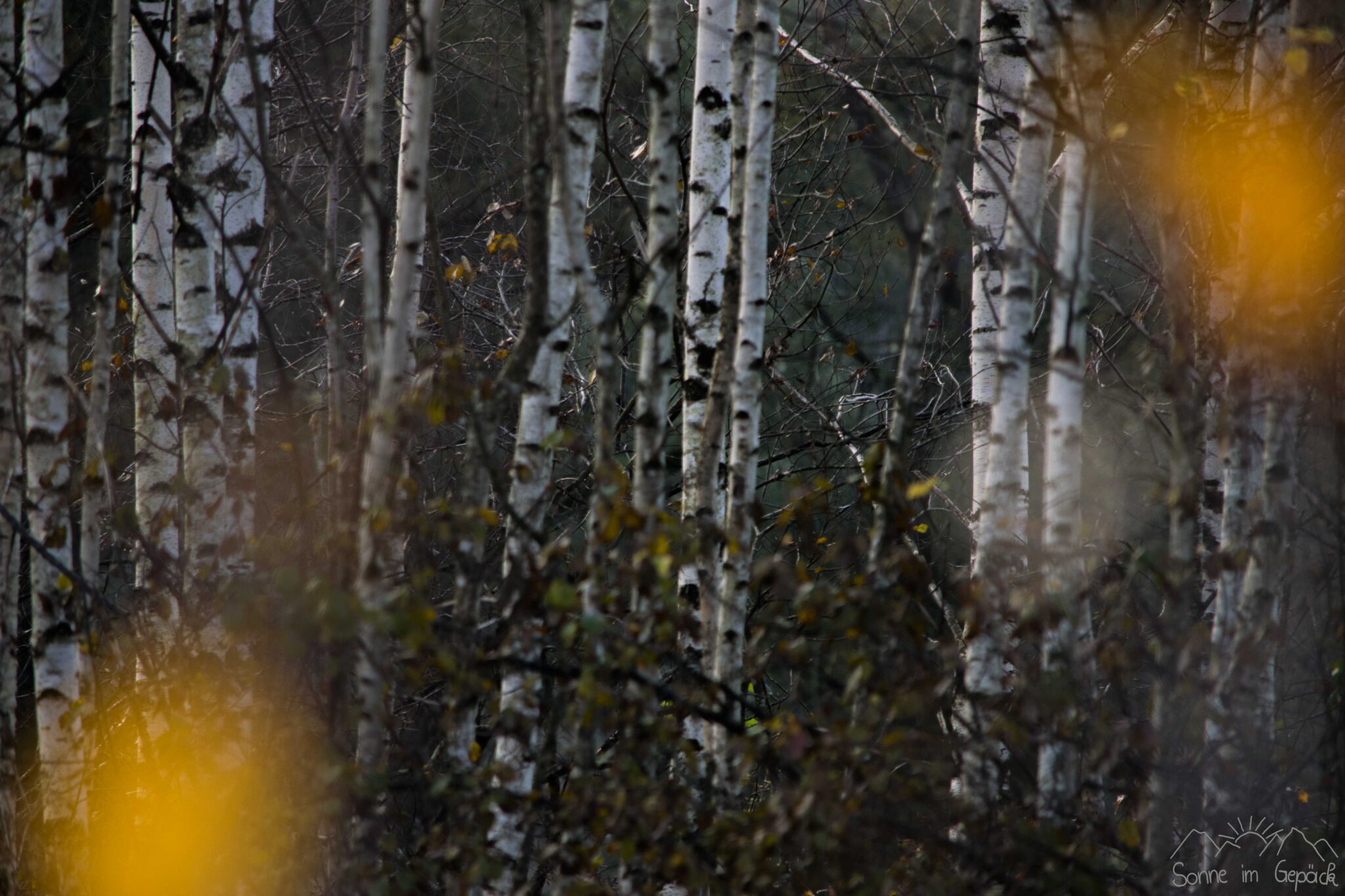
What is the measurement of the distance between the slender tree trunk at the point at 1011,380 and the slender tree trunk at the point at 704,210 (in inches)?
54.4

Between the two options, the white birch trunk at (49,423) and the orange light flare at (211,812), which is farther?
the white birch trunk at (49,423)

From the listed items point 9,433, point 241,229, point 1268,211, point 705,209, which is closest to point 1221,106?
point 1268,211

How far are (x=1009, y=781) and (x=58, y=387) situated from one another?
395 cm

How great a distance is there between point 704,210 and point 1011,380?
1727 mm

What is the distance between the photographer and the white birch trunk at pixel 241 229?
4.54m

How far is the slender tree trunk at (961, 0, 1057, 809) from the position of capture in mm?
3303

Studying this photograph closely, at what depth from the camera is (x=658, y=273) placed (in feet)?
11.2

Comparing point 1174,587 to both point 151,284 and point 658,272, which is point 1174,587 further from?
point 151,284

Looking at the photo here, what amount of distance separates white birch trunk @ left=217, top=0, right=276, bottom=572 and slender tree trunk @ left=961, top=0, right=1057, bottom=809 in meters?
2.96

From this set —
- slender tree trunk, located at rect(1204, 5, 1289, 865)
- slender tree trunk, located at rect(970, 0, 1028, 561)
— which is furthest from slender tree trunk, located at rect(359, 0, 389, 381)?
slender tree trunk, located at rect(970, 0, 1028, 561)

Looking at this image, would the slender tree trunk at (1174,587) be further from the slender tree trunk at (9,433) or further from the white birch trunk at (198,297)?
the slender tree trunk at (9,433)

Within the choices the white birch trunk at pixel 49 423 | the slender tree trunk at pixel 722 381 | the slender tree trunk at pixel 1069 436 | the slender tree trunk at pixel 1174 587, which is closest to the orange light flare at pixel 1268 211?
the slender tree trunk at pixel 1069 436

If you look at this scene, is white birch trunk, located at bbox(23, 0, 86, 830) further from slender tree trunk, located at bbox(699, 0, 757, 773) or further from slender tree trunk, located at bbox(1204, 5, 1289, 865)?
slender tree trunk, located at bbox(1204, 5, 1289, 865)

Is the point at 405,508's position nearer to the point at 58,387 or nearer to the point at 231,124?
the point at 58,387
